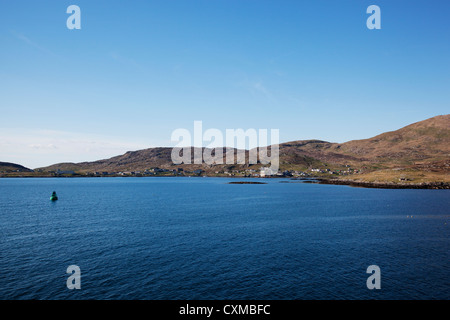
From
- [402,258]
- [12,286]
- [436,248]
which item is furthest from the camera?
[436,248]

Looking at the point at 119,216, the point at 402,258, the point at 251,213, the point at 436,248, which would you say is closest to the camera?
the point at 402,258

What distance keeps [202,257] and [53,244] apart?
32701mm

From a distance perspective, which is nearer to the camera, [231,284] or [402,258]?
[231,284]

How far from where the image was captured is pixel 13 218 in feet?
278

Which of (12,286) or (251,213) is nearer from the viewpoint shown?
(12,286)

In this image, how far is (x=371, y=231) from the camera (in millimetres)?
68625

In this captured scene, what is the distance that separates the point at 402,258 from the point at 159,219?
64.4 meters

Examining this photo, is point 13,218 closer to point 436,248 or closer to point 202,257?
point 202,257
